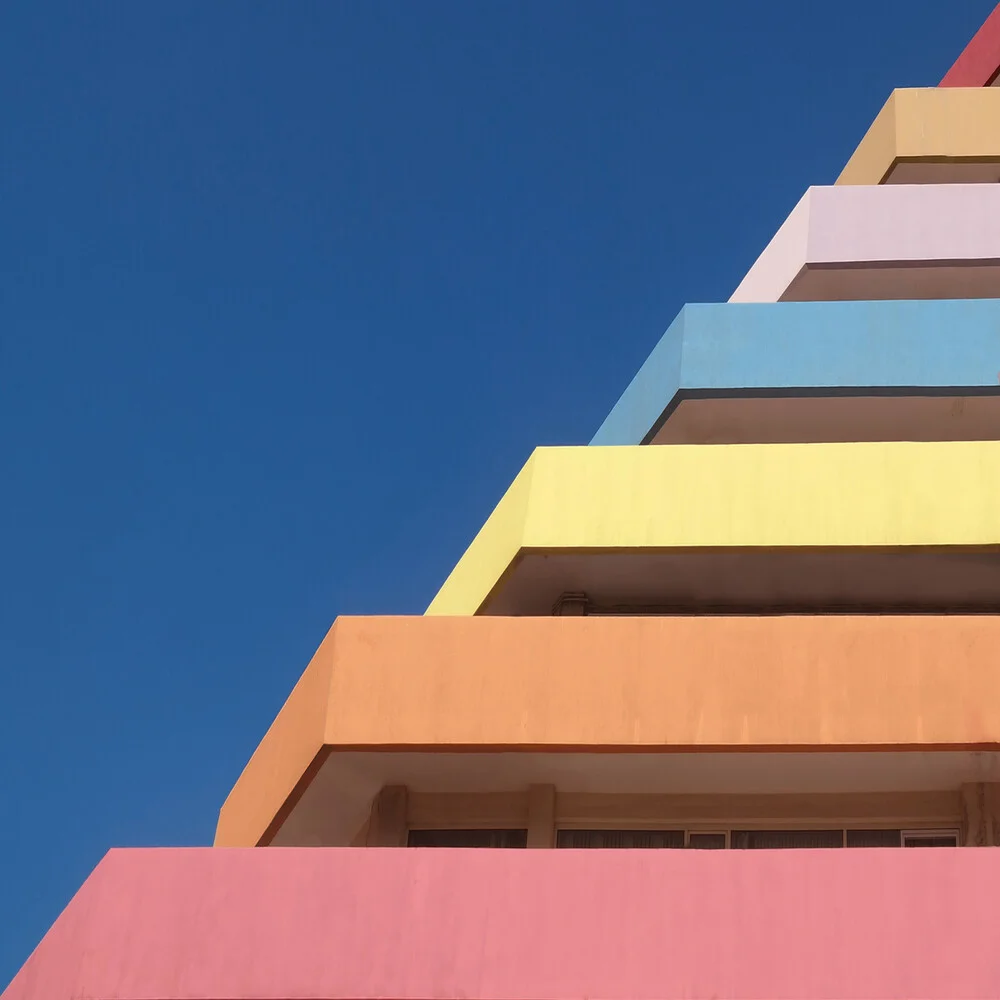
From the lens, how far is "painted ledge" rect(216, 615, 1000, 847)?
1227 cm

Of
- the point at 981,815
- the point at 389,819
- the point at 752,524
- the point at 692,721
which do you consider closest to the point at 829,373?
the point at 752,524

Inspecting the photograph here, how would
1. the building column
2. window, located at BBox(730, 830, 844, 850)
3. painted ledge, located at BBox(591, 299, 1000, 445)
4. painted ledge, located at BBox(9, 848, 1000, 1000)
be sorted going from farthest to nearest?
1. painted ledge, located at BBox(591, 299, 1000, 445)
2. window, located at BBox(730, 830, 844, 850)
3. the building column
4. painted ledge, located at BBox(9, 848, 1000, 1000)

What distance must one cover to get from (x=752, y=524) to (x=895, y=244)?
613 cm

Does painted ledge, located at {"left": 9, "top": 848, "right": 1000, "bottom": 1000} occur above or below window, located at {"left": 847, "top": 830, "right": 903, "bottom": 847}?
below

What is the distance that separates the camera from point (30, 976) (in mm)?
10961

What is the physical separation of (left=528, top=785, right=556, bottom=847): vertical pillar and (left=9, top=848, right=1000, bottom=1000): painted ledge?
312 cm

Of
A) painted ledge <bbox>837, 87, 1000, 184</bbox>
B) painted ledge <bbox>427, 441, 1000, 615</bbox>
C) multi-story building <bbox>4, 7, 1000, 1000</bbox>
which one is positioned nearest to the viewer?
multi-story building <bbox>4, 7, 1000, 1000</bbox>

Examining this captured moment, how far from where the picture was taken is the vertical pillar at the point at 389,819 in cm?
1408

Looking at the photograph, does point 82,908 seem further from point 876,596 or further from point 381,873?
point 876,596

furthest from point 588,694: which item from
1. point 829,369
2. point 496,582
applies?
point 829,369

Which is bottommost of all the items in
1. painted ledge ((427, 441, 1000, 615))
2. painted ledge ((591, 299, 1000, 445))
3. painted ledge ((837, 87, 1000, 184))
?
painted ledge ((427, 441, 1000, 615))

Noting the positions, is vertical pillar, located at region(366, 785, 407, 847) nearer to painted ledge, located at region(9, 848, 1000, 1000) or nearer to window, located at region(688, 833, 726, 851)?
window, located at region(688, 833, 726, 851)

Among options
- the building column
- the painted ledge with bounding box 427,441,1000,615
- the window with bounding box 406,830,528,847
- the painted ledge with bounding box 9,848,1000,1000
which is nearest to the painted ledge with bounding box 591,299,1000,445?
the painted ledge with bounding box 427,441,1000,615

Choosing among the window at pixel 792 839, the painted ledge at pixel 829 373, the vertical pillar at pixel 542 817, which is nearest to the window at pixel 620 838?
the vertical pillar at pixel 542 817
